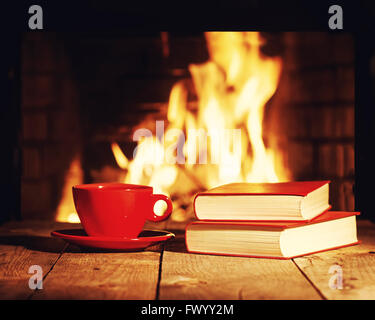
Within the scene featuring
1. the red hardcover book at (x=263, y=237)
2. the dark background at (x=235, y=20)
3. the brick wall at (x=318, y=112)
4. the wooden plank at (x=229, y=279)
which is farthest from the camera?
the brick wall at (x=318, y=112)

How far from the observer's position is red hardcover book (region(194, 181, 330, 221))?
976 millimetres

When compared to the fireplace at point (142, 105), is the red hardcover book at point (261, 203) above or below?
below

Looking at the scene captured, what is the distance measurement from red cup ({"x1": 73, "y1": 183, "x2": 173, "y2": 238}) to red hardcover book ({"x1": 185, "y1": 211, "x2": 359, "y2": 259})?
100mm

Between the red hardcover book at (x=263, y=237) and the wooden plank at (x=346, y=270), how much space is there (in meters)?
0.02

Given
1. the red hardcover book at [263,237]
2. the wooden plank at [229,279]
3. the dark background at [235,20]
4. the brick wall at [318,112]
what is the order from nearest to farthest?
the wooden plank at [229,279]
the red hardcover book at [263,237]
the dark background at [235,20]
the brick wall at [318,112]

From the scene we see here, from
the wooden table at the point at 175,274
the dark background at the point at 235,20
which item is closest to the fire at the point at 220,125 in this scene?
the dark background at the point at 235,20

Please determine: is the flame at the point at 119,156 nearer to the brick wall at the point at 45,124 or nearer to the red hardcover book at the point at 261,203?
the brick wall at the point at 45,124

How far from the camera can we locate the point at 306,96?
5.39ft

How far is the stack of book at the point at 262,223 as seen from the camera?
97 cm

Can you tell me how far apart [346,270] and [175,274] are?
0.89 ft

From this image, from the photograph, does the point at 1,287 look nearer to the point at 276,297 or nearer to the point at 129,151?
the point at 276,297

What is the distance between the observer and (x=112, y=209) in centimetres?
100

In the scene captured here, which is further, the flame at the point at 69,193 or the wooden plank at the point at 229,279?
the flame at the point at 69,193

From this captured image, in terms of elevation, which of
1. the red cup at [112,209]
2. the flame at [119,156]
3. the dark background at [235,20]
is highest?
the dark background at [235,20]
